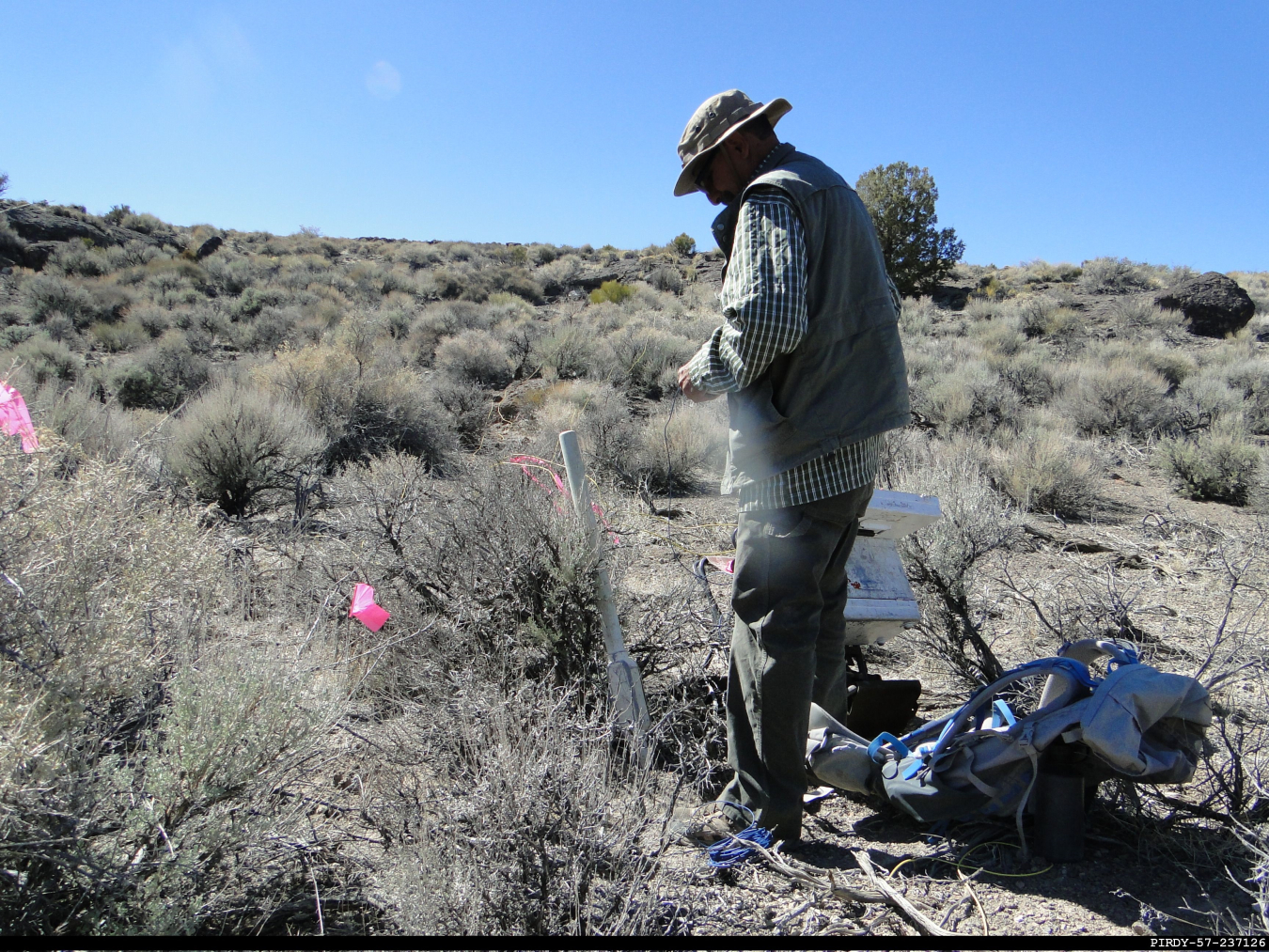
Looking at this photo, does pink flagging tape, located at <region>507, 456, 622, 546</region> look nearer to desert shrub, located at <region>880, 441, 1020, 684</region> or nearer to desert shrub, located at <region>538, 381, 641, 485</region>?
desert shrub, located at <region>880, 441, 1020, 684</region>

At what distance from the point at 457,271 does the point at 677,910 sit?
2730 centimetres

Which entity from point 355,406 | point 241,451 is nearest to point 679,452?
point 355,406

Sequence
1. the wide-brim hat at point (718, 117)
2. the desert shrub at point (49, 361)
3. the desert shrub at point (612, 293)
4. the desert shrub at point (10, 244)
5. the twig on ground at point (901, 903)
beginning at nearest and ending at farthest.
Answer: the twig on ground at point (901, 903)
the wide-brim hat at point (718, 117)
the desert shrub at point (49, 361)
the desert shrub at point (10, 244)
the desert shrub at point (612, 293)

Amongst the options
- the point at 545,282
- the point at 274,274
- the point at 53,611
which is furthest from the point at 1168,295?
the point at 274,274

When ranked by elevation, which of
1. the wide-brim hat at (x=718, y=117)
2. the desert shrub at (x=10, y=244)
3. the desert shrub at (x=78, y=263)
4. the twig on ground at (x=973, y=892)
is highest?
the desert shrub at (x=10, y=244)

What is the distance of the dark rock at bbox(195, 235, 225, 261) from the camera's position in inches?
1021

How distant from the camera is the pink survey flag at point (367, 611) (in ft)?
8.83

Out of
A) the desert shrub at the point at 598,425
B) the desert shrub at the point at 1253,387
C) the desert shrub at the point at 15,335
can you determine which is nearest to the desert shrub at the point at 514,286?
the desert shrub at the point at 15,335

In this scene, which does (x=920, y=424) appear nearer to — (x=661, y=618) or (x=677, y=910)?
(x=661, y=618)

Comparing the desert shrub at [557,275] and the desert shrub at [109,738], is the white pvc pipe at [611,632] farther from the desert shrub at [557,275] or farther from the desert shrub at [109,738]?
the desert shrub at [557,275]

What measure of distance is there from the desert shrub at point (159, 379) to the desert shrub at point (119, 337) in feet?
10.6

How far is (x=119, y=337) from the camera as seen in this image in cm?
1470

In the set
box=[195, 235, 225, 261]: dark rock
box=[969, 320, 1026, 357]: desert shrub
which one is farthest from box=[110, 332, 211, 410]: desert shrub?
box=[195, 235, 225, 261]: dark rock

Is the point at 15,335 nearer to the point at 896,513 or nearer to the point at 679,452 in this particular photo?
the point at 679,452
